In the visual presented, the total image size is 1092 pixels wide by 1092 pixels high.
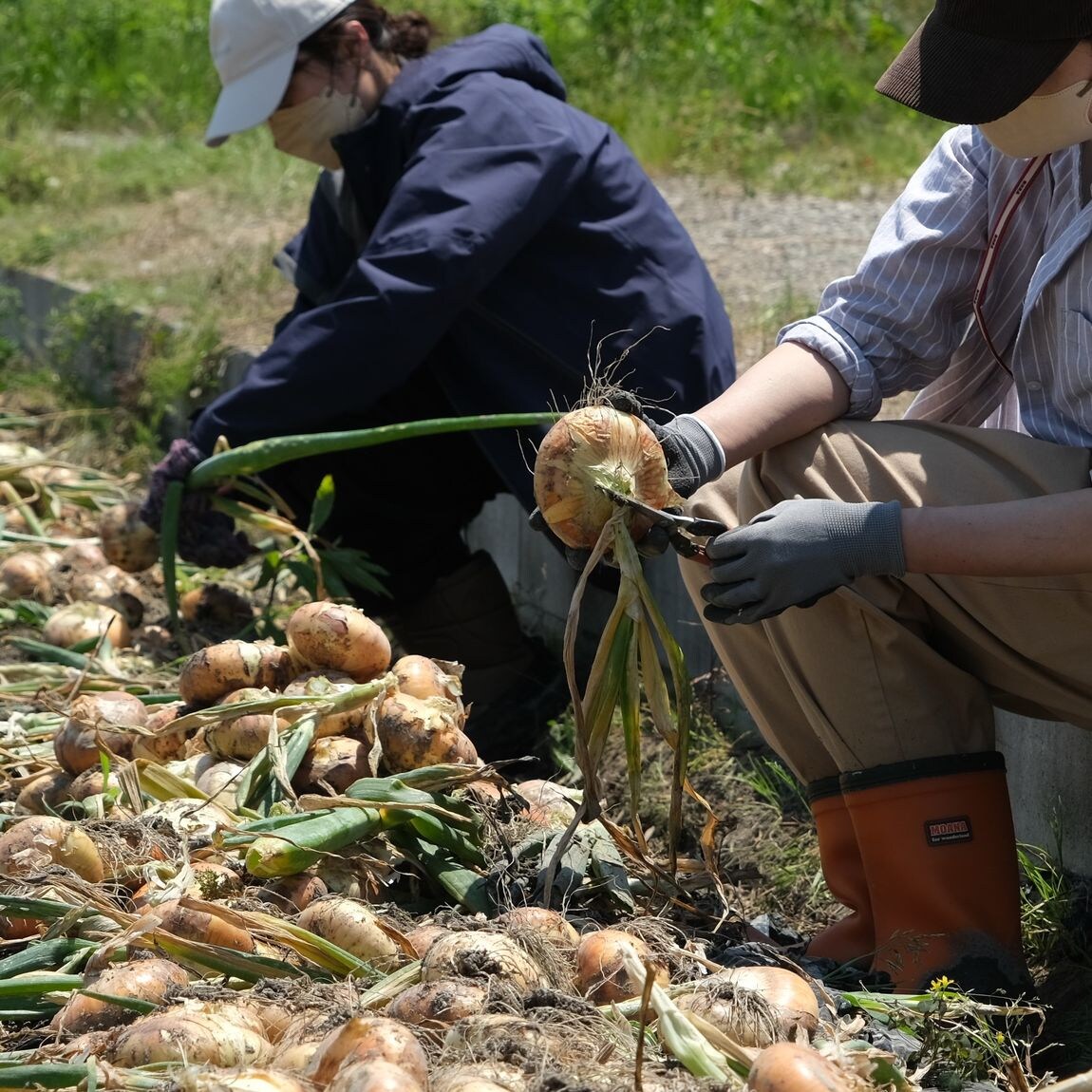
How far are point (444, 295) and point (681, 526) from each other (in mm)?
1072

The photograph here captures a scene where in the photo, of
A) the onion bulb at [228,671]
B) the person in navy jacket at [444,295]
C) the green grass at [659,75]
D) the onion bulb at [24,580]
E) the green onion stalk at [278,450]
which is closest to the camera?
the onion bulb at [228,671]

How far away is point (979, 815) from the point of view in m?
1.95

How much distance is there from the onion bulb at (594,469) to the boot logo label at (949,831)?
1.84 ft

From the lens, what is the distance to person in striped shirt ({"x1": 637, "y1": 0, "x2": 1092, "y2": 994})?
6.08 ft

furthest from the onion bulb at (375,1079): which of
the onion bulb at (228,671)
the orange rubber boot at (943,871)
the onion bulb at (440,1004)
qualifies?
the onion bulb at (228,671)

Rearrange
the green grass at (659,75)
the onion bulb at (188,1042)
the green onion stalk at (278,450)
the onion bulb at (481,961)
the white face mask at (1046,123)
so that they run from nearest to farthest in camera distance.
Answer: the onion bulb at (188,1042) < the onion bulb at (481,961) < the white face mask at (1046,123) < the green onion stalk at (278,450) < the green grass at (659,75)

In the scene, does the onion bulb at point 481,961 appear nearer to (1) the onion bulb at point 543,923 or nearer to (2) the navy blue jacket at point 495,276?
(1) the onion bulb at point 543,923

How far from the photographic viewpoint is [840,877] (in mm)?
2084

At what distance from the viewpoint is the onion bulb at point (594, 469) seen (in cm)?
194

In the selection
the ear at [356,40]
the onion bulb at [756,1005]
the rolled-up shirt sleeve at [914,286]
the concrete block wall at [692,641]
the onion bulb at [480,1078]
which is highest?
the ear at [356,40]

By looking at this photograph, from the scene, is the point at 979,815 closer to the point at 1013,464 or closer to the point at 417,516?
the point at 1013,464

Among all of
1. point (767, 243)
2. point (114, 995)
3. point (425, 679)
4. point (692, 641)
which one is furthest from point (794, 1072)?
point (767, 243)

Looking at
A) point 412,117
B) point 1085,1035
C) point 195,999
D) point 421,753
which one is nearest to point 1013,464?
point 1085,1035

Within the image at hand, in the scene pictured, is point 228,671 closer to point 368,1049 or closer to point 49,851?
Answer: point 49,851
